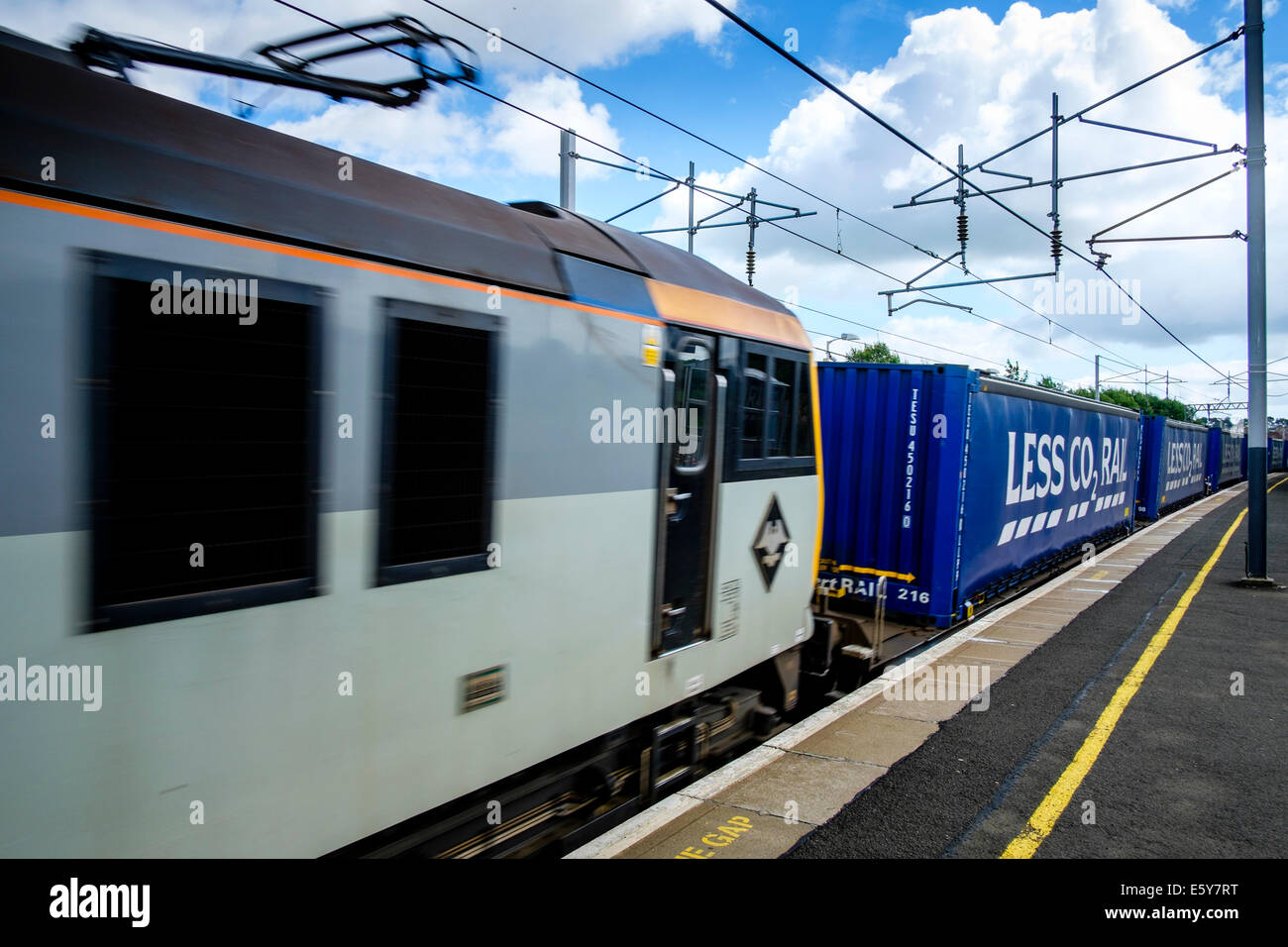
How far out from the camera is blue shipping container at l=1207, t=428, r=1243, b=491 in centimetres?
3909

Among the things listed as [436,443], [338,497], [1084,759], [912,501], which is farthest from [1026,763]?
[338,497]

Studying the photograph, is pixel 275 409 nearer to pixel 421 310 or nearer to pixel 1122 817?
pixel 421 310

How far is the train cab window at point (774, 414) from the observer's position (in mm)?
5191

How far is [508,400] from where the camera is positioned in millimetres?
3484

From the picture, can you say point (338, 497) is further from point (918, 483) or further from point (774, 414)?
point (918, 483)

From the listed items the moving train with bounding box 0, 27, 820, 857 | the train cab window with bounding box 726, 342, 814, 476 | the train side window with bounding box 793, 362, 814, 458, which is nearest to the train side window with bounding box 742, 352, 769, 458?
the train cab window with bounding box 726, 342, 814, 476

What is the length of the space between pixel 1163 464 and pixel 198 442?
27969 mm

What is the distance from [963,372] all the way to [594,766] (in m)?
6.10

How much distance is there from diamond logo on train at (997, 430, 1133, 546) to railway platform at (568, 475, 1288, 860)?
1.76 m

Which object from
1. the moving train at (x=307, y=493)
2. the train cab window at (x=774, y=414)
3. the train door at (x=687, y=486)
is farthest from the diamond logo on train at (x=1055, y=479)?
the moving train at (x=307, y=493)

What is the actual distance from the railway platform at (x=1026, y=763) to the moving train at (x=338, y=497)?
66cm

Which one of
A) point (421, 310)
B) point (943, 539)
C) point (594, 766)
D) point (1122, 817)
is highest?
point (421, 310)

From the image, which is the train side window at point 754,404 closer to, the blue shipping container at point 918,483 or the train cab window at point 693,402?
the train cab window at point 693,402
